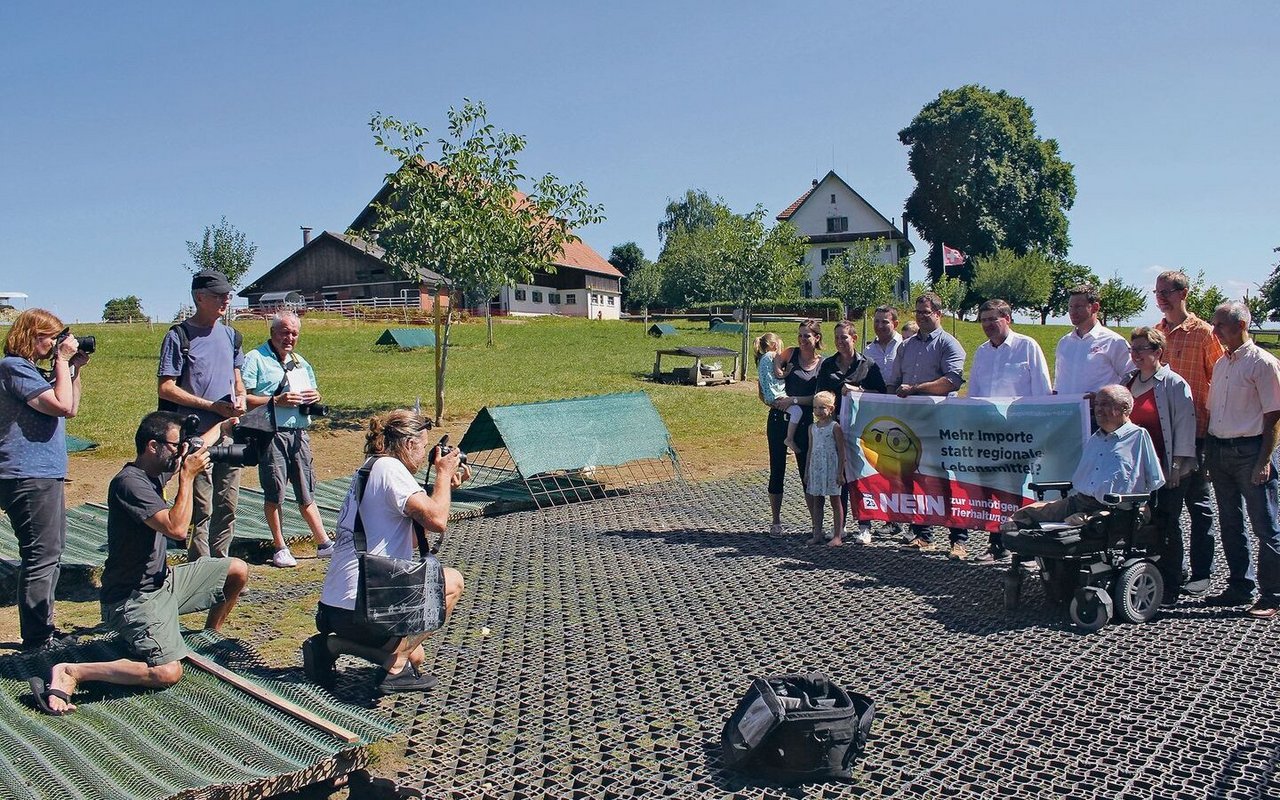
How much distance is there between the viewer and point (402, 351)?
26.4 metres

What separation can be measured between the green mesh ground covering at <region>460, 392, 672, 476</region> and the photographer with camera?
248cm

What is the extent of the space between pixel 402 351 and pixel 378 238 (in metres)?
12.4

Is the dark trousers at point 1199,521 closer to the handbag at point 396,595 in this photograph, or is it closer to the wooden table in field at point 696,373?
the handbag at point 396,595

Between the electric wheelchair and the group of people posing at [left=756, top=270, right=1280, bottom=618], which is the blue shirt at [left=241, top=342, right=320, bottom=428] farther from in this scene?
the electric wheelchair

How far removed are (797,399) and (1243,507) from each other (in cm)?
313

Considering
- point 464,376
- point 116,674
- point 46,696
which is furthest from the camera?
point 464,376

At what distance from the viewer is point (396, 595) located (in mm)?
4250

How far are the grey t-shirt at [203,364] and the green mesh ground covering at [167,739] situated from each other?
1.95 metres

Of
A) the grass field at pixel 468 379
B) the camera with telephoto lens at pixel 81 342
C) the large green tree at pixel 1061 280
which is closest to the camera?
the camera with telephoto lens at pixel 81 342

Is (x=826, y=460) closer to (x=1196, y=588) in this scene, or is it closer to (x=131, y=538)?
(x=1196, y=588)

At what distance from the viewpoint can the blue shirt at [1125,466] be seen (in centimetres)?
545

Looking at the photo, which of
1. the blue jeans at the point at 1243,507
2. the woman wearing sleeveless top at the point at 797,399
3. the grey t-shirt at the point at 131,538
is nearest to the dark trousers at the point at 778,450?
the woman wearing sleeveless top at the point at 797,399

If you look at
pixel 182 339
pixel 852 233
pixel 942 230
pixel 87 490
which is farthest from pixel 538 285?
pixel 182 339

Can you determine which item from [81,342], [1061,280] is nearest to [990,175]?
[1061,280]
